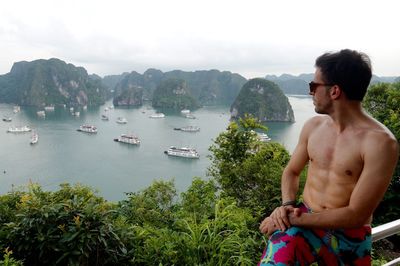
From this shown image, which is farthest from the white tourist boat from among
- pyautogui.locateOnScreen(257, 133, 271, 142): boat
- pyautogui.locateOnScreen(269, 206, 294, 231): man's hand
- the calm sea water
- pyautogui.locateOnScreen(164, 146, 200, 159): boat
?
pyautogui.locateOnScreen(269, 206, 294, 231): man's hand

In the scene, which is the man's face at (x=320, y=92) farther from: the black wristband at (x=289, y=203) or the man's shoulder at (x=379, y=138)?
the black wristband at (x=289, y=203)

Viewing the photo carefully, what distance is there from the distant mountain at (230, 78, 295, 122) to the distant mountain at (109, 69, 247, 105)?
3775cm

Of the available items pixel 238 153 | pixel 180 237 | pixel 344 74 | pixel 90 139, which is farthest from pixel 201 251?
pixel 90 139

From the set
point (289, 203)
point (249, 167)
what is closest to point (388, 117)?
point (249, 167)

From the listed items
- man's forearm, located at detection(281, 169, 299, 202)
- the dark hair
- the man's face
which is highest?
the dark hair

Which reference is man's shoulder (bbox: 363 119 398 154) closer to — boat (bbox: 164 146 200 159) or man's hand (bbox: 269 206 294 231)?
man's hand (bbox: 269 206 294 231)

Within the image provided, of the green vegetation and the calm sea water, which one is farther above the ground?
the green vegetation

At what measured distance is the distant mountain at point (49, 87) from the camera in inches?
3489

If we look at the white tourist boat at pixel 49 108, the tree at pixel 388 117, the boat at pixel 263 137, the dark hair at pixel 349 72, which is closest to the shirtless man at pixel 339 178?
the dark hair at pixel 349 72

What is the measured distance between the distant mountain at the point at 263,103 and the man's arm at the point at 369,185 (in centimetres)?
6652

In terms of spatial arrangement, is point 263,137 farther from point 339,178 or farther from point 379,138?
point 379,138

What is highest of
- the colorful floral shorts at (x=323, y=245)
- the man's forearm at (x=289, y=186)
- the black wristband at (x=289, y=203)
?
the man's forearm at (x=289, y=186)

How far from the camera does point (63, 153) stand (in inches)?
1438

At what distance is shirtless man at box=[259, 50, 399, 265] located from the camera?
43.6 inches
